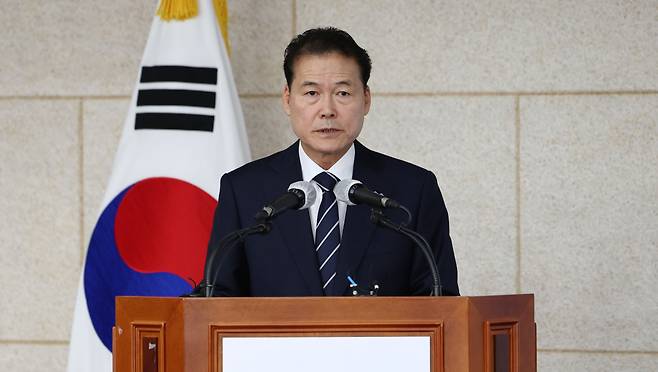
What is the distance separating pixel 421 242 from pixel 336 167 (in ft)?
2.04

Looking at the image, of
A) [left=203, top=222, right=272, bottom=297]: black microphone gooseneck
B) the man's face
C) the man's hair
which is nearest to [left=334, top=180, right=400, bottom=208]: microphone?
[left=203, top=222, right=272, bottom=297]: black microphone gooseneck

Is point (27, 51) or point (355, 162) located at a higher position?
point (27, 51)

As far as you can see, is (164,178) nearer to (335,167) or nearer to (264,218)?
(335,167)

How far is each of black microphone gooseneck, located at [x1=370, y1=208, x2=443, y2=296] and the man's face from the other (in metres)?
0.49

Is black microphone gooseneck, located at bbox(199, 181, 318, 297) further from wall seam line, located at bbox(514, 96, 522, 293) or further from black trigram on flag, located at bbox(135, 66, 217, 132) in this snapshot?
wall seam line, located at bbox(514, 96, 522, 293)

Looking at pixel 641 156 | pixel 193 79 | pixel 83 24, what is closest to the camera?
pixel 193 79

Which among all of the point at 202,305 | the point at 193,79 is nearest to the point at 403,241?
the point at 202,305

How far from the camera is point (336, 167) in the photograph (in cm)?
261

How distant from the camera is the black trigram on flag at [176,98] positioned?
385 centimetres

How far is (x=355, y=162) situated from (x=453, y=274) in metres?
0.40

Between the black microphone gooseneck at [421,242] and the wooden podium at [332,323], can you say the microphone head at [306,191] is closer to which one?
the black microphone gooseneck at [421,242]

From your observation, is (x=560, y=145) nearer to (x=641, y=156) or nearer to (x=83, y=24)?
(x=641, y=156)

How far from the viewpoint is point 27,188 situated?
446cm

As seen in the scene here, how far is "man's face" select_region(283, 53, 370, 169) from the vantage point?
8.27 feet
